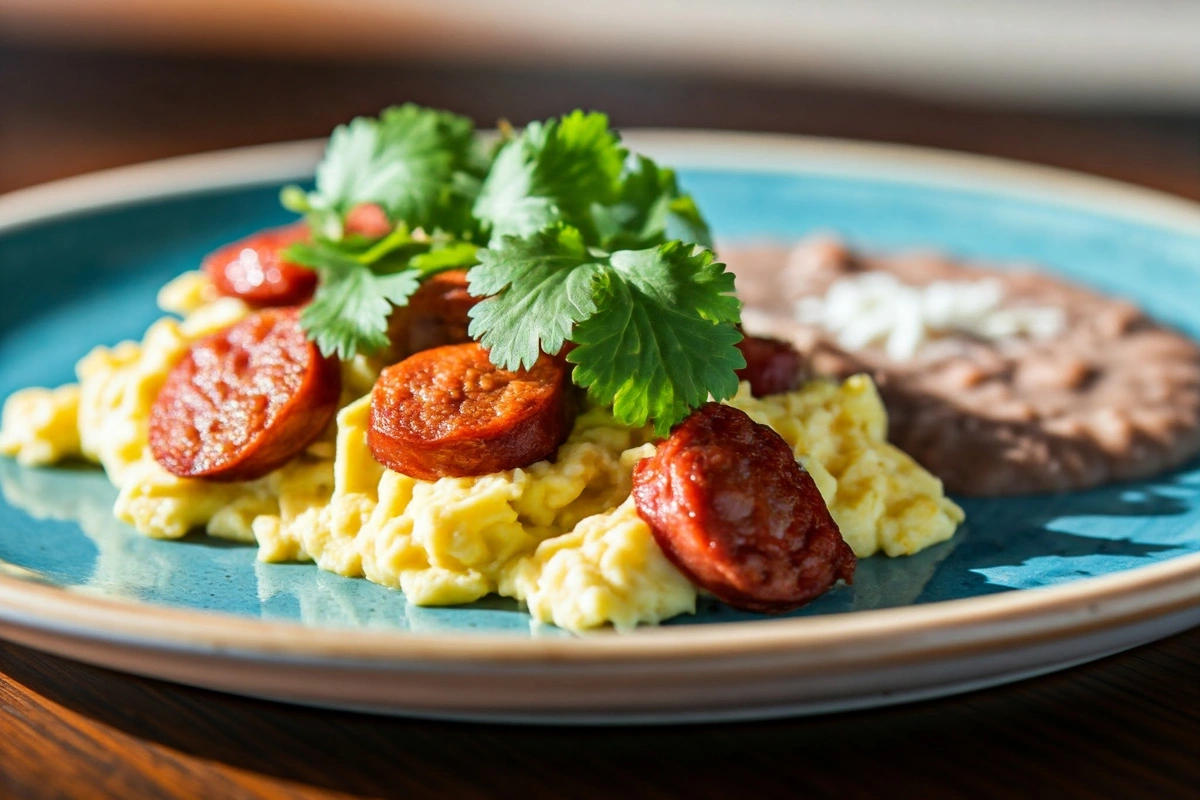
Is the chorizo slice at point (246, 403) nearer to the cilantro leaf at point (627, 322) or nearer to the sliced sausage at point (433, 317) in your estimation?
the sliced sausage at point (433, 317)

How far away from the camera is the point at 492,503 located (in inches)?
105

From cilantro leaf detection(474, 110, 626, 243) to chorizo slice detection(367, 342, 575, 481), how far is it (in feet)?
1.52

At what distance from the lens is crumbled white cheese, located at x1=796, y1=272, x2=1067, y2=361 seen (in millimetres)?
4051

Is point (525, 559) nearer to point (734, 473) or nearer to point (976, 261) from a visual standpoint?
point (734, 473)

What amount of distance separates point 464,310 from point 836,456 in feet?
3.15

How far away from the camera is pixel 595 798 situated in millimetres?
2109

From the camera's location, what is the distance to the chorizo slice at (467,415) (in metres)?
2.73

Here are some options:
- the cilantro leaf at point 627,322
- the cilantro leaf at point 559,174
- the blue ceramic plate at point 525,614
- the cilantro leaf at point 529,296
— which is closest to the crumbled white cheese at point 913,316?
the blue ceramic plate at point 525,614

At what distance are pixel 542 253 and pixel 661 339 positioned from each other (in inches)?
14.1

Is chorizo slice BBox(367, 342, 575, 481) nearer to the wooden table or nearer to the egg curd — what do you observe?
the egg curd

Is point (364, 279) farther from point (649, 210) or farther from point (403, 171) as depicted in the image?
point (649, 210)

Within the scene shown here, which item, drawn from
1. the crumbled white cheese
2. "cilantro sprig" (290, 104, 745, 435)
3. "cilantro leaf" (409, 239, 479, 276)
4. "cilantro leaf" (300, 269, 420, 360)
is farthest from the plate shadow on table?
the crumbled white cheese

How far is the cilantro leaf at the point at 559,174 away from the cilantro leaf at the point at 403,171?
175 mm

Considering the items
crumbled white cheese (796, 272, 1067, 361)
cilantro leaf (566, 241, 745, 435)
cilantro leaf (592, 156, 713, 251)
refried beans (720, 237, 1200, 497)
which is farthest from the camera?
crumbled white cheese (796, 272, 1067, 361)
